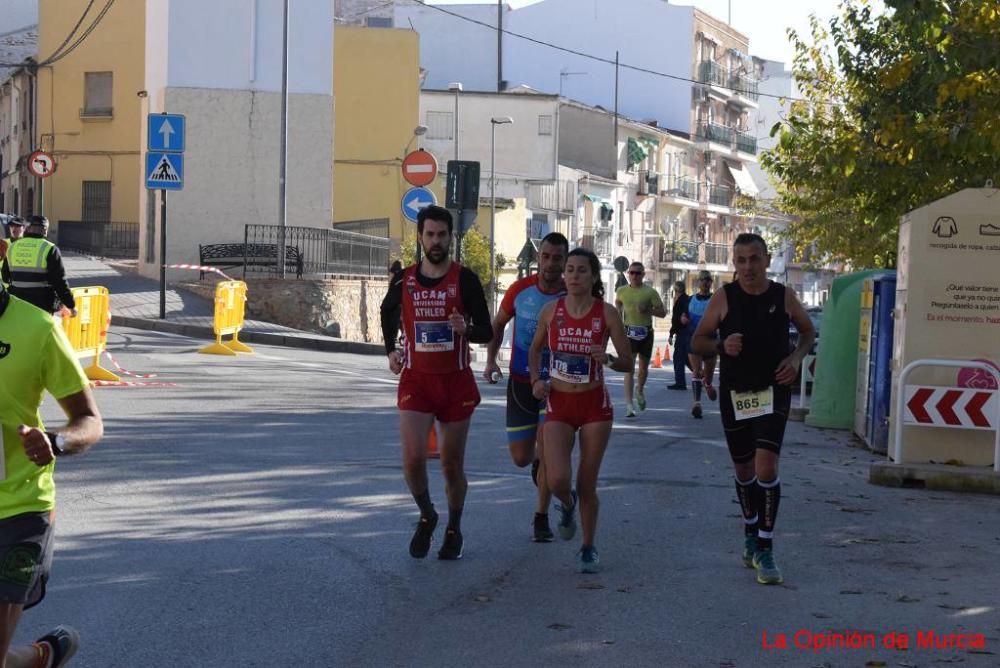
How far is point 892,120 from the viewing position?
47.7 ft

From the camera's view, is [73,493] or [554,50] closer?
[73,493]

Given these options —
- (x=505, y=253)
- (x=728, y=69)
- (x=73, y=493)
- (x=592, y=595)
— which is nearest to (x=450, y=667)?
(x=592, y=595)

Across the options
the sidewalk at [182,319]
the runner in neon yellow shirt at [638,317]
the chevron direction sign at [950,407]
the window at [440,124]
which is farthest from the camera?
the window at [440,124]

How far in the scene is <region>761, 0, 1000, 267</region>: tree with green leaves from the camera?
12.9 metres

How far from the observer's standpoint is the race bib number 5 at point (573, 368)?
7859 millimetres

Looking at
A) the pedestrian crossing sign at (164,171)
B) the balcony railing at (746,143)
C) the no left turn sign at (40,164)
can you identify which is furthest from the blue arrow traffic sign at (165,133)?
the balcony railing at (746,143)

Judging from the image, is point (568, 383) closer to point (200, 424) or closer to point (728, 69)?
point (200, 424)

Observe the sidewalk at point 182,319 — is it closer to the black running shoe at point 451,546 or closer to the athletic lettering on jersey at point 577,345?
the black running shoe at point 451,546

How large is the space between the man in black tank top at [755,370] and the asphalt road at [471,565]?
1.20ft

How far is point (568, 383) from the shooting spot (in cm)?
789

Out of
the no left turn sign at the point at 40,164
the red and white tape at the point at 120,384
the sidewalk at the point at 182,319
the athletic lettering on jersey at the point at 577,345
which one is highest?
the no left turn sign at the point at 40,164

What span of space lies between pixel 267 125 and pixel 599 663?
31.5 metres

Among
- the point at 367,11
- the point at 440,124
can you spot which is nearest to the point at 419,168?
the point at 440,124

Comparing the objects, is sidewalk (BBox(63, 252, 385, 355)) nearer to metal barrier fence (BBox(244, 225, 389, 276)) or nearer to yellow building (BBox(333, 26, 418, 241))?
metal barrier fence (BBox(244, 225, 389, 276))
